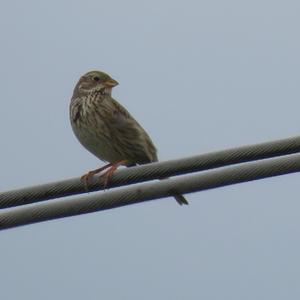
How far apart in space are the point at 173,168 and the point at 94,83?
14.8ft

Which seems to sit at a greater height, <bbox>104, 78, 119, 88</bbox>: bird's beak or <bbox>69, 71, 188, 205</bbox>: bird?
<bbox>104, 78, 119, 88</bbox>: bird's beak

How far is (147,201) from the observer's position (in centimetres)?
642

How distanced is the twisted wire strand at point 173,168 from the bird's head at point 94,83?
4123 mm

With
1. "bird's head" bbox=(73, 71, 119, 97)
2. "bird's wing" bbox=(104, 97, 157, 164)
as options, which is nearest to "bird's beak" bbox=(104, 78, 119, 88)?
"bird's head" bbox=(73, 71, 119, 97)

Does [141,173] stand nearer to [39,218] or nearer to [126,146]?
[39,218]

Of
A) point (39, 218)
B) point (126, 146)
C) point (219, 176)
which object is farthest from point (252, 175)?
point (126, 146)

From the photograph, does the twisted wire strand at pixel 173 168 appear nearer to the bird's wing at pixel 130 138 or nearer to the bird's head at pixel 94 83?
the bird's wing at pixel 130 138

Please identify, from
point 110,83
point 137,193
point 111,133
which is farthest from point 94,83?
point 137,193

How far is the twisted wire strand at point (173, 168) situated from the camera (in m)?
6.42

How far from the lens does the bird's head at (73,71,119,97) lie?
10836 millimetres

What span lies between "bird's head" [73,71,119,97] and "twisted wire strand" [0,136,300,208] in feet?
13.5

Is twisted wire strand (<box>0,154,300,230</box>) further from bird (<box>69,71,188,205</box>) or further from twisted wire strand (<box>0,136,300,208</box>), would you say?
bird (<box>69,71,188,205</box>)

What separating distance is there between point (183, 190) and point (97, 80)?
475 cm

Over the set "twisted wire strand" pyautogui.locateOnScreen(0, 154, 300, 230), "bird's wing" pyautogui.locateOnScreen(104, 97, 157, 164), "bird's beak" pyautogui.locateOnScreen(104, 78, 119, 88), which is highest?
"bird's beak" pyautogui.locateOnScreen(104, 78, 119, 88)
